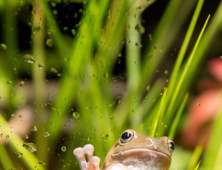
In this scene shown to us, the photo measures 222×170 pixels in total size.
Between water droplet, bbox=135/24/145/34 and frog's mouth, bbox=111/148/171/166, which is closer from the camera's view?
frog's mouth, bbox=111/148/171/166

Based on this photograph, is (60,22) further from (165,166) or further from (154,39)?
(165,166)

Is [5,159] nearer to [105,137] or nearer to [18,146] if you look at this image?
[18,146]

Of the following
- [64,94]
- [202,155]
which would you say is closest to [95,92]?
[64,94]

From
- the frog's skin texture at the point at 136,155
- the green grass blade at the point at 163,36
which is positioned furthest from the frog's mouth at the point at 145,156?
the green grass blade at the point at 163,36

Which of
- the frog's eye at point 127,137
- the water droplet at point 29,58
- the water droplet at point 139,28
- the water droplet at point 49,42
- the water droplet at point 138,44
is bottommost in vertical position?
the frog's eye at point 127,137

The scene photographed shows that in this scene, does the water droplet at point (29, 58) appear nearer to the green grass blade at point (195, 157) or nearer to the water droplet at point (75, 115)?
the water droplet at point (75, 115)

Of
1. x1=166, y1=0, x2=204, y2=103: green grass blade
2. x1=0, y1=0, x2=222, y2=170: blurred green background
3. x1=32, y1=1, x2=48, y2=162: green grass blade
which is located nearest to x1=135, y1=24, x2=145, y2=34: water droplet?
x1=0, y1=0, x2=222, y2=170: blurred green background

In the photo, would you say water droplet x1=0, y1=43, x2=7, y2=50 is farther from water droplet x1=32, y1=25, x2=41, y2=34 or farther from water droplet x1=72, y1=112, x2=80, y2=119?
water droplet x1=72, y1=112, x2=80, y2=119
